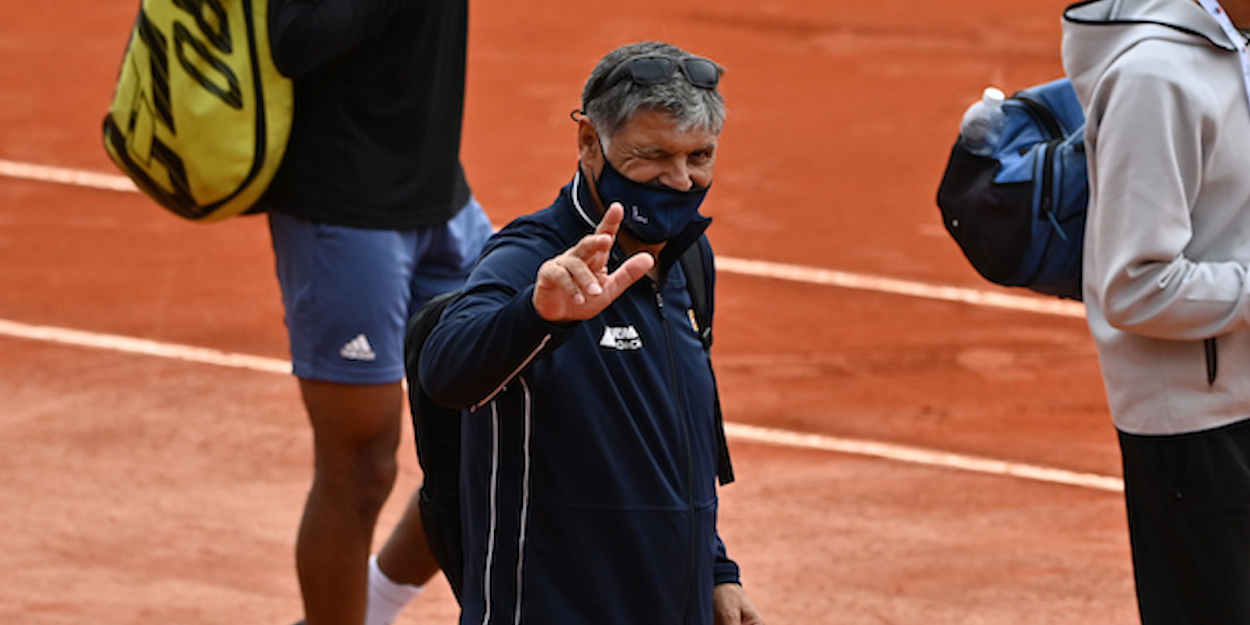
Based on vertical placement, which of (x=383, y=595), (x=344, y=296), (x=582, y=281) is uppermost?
(x=582, y=281)

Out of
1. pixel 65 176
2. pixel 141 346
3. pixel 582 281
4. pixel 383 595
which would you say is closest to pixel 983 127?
pixel 582 281

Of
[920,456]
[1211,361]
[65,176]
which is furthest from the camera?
[65,176]

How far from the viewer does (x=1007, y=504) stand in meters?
7.09

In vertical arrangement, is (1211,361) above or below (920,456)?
above

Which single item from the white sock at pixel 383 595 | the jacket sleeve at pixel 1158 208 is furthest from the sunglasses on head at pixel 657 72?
the white sock at pixel 383 595

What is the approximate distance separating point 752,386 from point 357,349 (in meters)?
3.44

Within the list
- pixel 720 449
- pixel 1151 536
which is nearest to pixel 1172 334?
pixel 1151 536

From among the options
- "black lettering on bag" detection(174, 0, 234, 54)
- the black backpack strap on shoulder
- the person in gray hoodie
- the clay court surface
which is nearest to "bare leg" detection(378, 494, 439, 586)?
the clay court surface

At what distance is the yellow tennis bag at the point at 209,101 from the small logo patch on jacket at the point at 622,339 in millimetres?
1782

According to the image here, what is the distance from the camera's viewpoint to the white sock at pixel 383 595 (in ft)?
18.5

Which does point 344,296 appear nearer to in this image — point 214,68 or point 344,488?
point 344,488

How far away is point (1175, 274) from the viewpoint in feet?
12.9

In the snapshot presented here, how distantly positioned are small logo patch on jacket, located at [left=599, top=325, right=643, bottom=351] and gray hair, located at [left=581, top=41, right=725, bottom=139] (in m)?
0.37

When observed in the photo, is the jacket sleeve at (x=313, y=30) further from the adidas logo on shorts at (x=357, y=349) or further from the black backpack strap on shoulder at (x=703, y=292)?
the black backpack strap on shoulder at (x=703, y=292)
